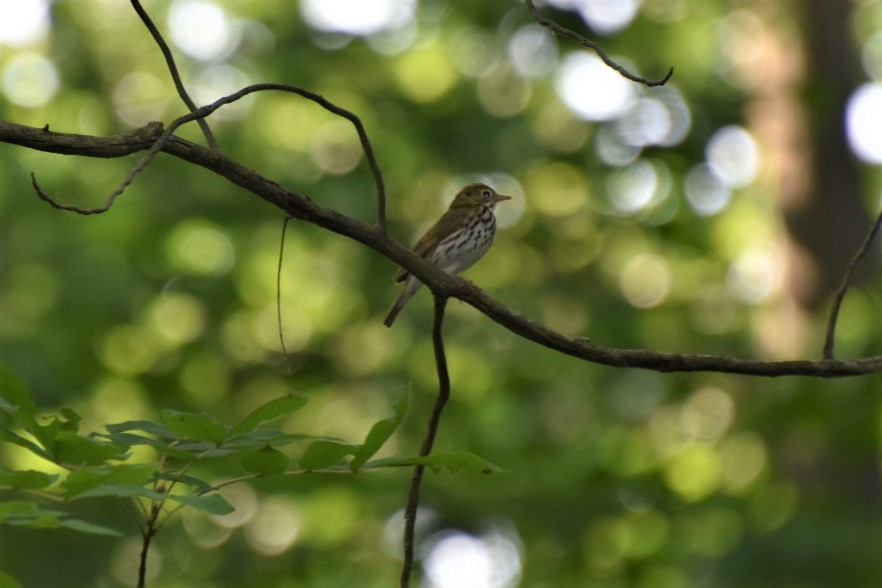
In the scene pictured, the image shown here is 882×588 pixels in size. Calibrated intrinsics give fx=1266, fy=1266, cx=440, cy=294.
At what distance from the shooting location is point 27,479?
174 cm

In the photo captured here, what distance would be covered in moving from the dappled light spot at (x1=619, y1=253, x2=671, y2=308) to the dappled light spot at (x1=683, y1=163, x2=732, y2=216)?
1359 millimetres

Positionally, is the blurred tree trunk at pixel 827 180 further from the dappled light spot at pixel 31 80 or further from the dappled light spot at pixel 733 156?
the dappled light spot at pixel 31 80

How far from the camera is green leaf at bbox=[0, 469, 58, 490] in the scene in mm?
1734

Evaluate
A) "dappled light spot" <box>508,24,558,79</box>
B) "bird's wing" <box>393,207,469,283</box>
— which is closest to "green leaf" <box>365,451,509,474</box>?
"bird's wing" <box>393,207,469,283</box>

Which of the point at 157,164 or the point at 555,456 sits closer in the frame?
the point at 555,456

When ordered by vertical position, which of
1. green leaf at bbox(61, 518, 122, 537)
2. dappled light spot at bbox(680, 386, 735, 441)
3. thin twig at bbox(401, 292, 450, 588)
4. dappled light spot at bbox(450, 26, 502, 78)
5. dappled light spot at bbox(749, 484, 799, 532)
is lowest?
green leaf at bbox(61, 518, 122, 537)

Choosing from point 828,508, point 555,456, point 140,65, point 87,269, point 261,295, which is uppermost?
point 140,65

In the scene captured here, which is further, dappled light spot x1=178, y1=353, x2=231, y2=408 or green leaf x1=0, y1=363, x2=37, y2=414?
dappled light spot x1=178, y1=353, x2=231, y2=408

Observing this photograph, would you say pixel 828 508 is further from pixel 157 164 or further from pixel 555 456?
pixel 157 164

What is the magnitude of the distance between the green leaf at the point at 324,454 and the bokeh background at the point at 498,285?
18.0ft

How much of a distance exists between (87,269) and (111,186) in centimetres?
178

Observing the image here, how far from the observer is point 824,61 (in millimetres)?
10375

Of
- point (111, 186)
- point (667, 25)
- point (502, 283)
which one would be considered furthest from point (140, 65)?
point (667, 25)

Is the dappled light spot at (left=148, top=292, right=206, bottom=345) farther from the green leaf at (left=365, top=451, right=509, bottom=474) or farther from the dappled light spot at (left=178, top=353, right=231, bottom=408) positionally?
the green leaf at (left=365, top=451, right=509, bottom=474)
